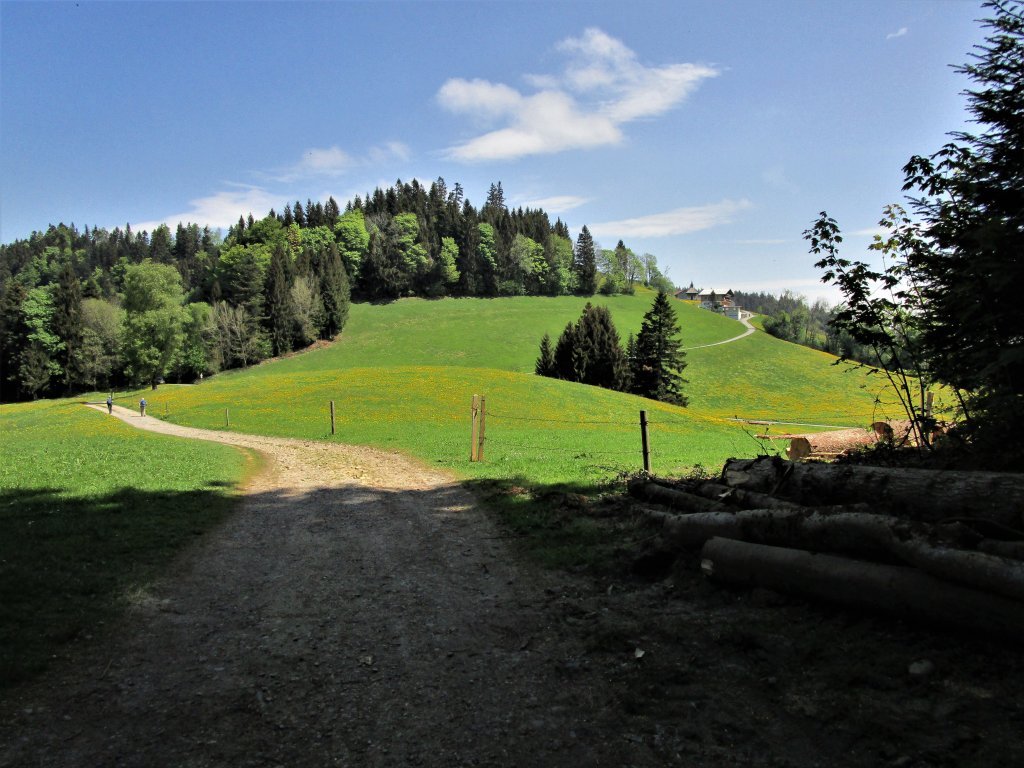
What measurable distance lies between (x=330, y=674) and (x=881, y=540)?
16.6 ft

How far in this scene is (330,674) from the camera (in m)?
5.13

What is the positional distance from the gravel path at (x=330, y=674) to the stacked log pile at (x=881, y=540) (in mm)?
2102

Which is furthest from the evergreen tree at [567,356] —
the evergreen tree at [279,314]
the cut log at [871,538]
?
the cut log at [871,538]

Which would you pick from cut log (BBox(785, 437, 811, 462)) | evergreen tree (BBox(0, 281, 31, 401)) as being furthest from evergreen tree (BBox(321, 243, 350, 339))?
cut log (BBox(785, 437, 811, 462))

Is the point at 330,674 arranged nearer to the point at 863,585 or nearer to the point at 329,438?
the point at 863,585

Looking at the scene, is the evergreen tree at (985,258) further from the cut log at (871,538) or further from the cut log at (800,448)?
the cut log at (800,448)

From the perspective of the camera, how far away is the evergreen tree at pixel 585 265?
14138 cm

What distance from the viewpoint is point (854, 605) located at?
4957 mm

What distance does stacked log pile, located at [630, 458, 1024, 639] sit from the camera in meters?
4.21

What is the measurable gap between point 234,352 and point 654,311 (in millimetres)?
59193

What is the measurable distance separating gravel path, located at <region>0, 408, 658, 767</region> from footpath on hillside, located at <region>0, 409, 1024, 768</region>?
0.02m

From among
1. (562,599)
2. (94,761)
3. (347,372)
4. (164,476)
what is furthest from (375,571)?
(347,372)

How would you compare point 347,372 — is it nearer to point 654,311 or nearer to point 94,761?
point 654,311

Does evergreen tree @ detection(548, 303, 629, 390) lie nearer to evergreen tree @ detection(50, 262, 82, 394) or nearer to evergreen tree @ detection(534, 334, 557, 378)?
evergreen tree @ detection(534, 334, 557, 378)
